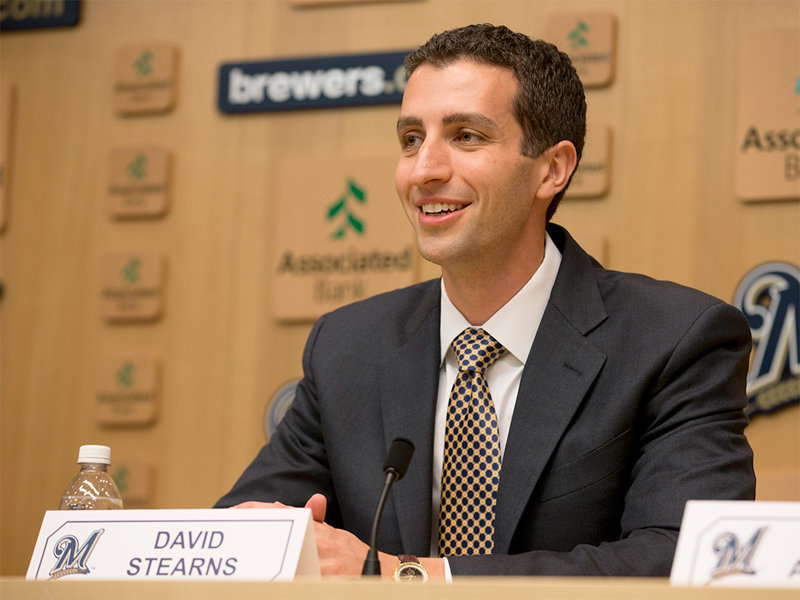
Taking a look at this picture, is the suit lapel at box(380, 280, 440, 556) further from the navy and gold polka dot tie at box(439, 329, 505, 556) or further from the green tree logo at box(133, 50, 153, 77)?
the green tree logo at box(133, 50, 153, 77)

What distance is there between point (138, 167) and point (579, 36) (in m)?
1.55

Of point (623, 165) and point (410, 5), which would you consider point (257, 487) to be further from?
point (410, 5)

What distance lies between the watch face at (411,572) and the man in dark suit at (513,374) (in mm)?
94

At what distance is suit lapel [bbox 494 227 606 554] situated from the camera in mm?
1863

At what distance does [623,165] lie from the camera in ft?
10.6

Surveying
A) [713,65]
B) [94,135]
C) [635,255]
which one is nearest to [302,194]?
[94,135]

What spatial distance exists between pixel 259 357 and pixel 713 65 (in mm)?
1669

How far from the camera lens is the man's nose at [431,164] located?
2.05 m

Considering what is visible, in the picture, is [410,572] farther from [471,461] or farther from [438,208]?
[438,208]

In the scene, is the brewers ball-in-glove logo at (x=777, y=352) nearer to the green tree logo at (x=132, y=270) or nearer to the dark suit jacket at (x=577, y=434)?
the dark suit jacket at (x=577, y=434)

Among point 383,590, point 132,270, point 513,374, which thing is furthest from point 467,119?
point 132,270

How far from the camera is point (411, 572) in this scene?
60.5 inches

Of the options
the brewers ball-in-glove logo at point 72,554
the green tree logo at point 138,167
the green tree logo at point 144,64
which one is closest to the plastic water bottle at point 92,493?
the brewers ball-in-glove logo at point 72,554

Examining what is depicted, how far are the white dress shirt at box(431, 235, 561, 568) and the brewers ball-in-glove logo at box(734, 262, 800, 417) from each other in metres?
1.02
